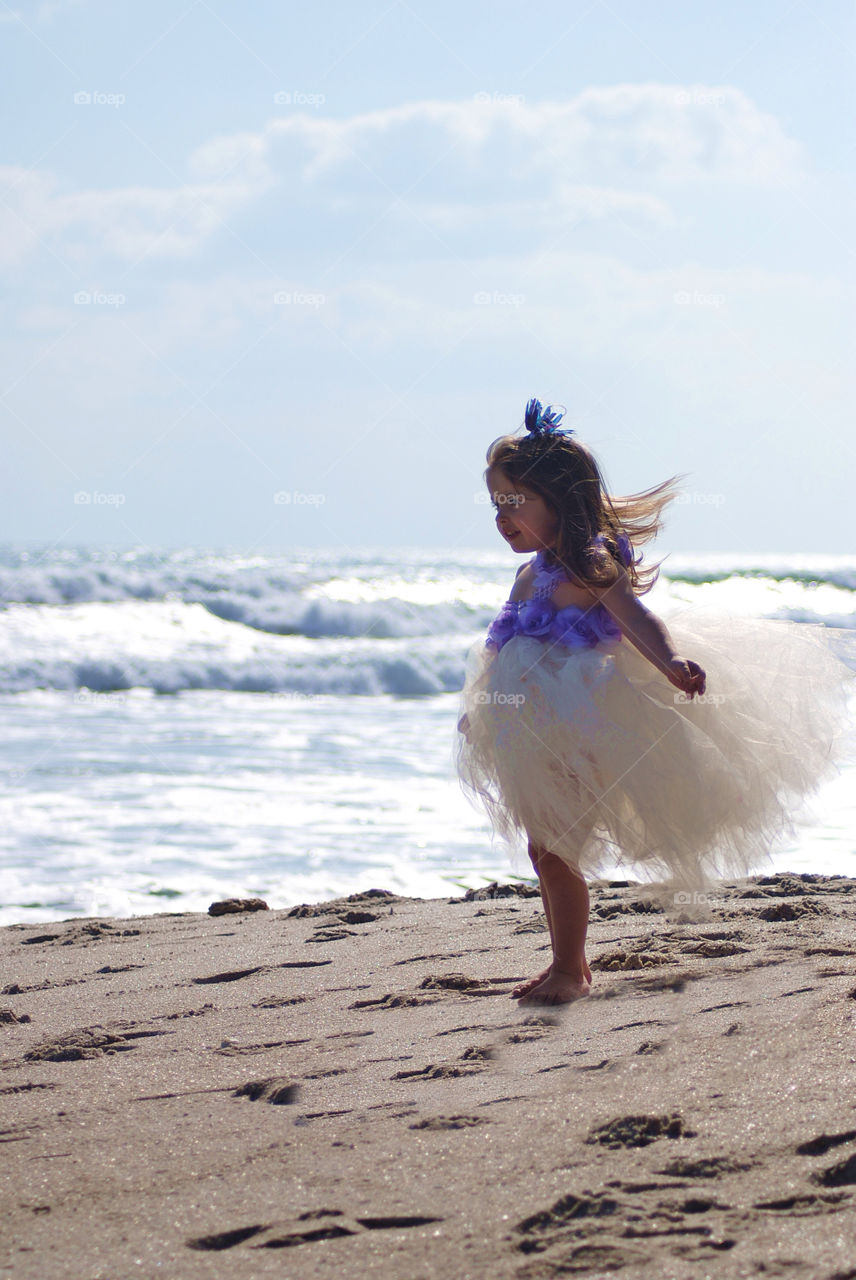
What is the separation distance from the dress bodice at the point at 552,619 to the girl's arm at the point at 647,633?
0.03 metres

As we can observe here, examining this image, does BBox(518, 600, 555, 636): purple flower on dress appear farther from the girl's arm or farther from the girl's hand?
the girl's hand

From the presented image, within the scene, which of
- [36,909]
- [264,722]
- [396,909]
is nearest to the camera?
[396,909]

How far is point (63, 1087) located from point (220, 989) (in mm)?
908

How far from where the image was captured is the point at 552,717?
2879mm

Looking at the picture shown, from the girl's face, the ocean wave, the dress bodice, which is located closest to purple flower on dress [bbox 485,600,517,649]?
the dress bodice

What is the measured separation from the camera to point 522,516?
3.18 m

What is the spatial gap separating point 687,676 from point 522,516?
0.67 metres

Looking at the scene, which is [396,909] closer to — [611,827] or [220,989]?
[220,989]

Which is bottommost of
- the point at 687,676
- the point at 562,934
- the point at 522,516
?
the point at 562,934

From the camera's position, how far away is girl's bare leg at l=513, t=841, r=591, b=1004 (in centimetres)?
288

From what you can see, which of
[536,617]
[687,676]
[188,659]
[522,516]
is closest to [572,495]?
[522,516]

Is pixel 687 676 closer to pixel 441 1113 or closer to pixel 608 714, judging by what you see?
pixel 608 714

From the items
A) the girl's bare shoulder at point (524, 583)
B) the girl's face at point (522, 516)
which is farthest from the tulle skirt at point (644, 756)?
the girl's face at point (522, 516)


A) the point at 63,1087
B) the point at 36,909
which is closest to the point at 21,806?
the point at 36,909
